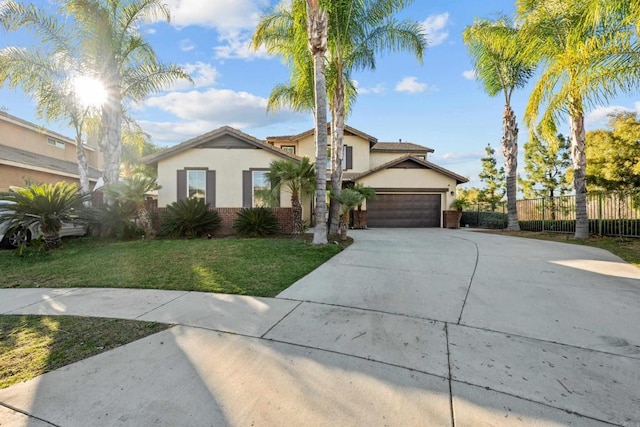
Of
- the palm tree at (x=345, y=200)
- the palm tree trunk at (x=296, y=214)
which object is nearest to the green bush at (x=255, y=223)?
the palm tree trunk at (x=296, y=214)

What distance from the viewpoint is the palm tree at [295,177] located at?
37.5 ft

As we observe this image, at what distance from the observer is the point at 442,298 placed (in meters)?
5.15

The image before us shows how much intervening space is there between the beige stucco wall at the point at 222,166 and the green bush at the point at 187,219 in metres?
1.23

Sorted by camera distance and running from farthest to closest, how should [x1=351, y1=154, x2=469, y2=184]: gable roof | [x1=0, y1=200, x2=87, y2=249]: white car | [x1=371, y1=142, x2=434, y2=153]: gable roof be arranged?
1. [x1=371, y1=142, x2=434, y2=153]: gable roof
2. [x1=351, y1=154, x2=469, y2=184]: gable roof
3. [x1=0, y1=200, x2=87, y2=249]: white car

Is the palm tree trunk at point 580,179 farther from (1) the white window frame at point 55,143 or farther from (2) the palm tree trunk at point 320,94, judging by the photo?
(1) the white window frame at point 55,143

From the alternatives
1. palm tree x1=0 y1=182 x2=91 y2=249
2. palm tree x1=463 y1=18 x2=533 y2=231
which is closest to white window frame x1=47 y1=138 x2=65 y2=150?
palm tree x1=0 y1=182 x2=91 y2=249

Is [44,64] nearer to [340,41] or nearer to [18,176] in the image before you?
[18,176]

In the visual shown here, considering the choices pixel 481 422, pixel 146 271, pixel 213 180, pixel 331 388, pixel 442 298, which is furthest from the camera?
pixel 213 180

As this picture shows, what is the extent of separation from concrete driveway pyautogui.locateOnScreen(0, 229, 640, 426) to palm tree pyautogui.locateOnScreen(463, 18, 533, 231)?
11.9 meters

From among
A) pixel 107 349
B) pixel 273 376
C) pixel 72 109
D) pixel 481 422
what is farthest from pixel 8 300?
pixel 72 109

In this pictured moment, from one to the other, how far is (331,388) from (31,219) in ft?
36.1

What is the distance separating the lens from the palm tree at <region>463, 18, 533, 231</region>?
45.7ft

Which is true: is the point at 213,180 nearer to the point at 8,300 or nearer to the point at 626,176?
the point at 8,300

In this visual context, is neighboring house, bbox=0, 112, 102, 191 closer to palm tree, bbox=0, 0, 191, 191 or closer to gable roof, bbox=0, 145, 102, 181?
gable roof, bbox=0, 145, 102, 181
